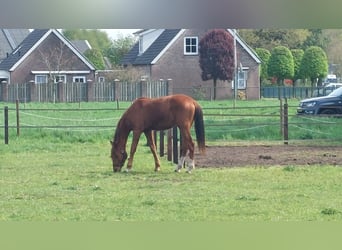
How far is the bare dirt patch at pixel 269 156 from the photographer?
6.77m

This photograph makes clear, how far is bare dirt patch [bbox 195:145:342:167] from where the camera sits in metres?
6.77

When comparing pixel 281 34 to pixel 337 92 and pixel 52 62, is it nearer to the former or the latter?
pixel 52 62

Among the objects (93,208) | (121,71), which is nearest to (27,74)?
(121,71)

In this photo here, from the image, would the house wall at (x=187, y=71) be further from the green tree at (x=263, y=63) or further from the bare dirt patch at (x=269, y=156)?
the bare dirt patch at (x=269, y=156)

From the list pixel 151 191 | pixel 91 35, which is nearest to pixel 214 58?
pixel 91 35

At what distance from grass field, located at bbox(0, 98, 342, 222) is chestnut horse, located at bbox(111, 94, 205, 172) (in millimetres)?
158

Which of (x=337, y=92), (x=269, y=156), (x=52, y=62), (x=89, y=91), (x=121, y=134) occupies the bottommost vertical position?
(x=269, y=156)

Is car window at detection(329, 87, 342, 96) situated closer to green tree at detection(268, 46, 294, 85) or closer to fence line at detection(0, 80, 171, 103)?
fence line at detection(0, 80, 171, 103)

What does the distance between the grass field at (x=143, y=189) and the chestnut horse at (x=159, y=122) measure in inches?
6.2

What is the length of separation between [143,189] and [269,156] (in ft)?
8.17

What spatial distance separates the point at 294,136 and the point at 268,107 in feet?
3.99

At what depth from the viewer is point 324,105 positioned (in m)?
9.57

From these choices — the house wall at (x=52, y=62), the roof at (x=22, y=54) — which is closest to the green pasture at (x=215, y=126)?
the roof at (x=22, y=54)

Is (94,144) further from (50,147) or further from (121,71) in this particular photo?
(121,71)
